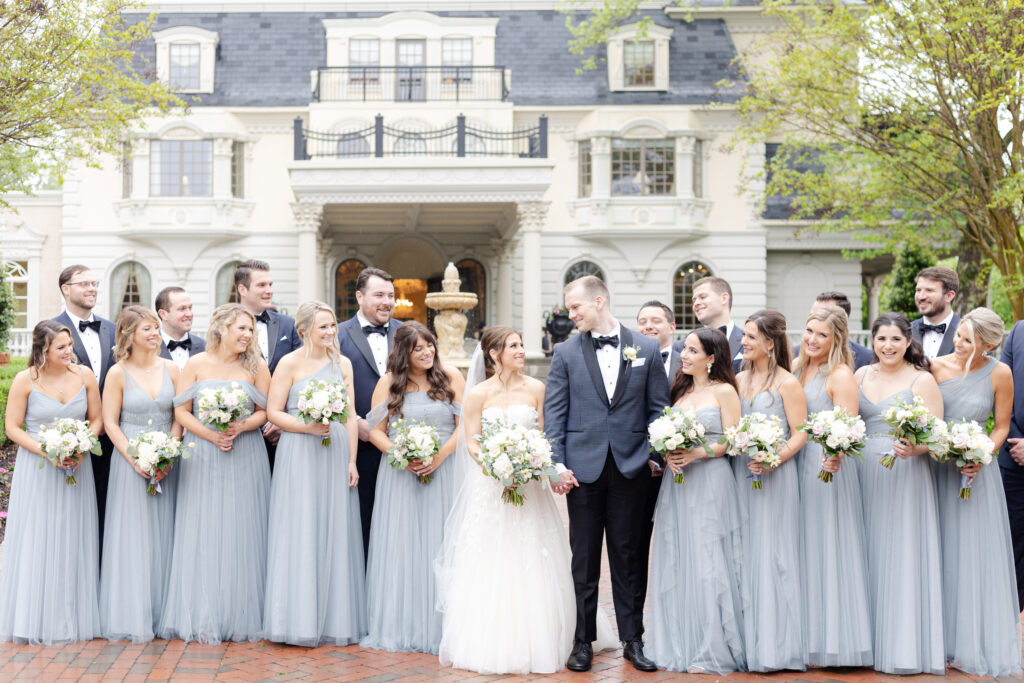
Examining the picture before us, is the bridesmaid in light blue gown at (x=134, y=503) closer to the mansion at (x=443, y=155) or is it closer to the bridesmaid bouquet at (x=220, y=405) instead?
the bridesmaid bouquet at (x=220, y=405)

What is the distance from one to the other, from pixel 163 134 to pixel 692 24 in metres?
15.9

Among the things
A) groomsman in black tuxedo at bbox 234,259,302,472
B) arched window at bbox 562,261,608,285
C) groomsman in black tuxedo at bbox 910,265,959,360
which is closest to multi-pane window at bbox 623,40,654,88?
arched window at bbox 562,261,608,285

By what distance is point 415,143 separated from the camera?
87.4ft

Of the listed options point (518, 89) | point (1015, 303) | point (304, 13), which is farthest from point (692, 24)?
point (1015, 303)

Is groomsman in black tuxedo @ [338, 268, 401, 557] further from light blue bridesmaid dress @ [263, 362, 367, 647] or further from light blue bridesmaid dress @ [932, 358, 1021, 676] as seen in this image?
light blue bridesmaid dress @ [932, 358, 1021, 676]

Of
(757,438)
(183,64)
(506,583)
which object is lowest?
(506,583)

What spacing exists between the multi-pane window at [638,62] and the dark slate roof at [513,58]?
20.4 inches

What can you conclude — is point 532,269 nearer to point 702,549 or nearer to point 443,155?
point 443,155

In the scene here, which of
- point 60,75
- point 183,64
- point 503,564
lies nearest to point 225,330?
point 503,564

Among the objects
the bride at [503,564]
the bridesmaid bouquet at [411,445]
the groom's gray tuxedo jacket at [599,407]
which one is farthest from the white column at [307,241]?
the groom's gray tuxedo jacket at [599,407]

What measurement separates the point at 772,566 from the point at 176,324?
461 cm

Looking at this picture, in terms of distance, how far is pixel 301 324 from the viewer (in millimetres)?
6633

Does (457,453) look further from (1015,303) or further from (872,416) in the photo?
(1015,303)

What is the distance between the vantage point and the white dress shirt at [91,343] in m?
7.15
